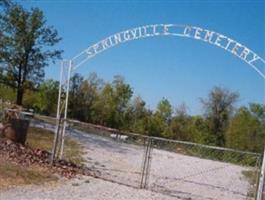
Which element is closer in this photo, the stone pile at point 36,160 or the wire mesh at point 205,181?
the stone pile at point 36,160

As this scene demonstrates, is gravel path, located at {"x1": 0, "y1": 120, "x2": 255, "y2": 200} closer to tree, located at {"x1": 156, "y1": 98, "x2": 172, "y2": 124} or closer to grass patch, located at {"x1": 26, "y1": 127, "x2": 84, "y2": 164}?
grass patch, located at {"x1": 26, "y1": 127, "x2": 84, "y2": 164}

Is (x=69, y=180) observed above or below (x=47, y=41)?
below

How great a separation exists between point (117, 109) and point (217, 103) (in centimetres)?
1100

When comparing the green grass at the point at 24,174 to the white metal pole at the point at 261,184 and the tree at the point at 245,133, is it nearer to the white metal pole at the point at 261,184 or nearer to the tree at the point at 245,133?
the white metal pole at the point at 261,184

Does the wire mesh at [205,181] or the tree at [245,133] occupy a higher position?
the tree at [245,133]

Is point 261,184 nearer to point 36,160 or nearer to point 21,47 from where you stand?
point 36,160

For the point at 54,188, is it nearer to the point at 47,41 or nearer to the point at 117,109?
the point at 47,41

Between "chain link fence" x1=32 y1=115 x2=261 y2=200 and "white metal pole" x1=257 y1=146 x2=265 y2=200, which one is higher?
"white metal pole" x1=257 y1=146 x2=265 y2=200

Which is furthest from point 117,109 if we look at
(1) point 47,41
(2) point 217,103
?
(1) point 47,41

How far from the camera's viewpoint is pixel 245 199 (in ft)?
46.8

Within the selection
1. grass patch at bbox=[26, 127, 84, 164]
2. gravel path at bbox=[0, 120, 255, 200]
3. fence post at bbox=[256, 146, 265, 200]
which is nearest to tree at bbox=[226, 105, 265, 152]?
gravel path at bbox=[0, 120, 255, 200]

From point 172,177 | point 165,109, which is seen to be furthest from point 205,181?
point 165,109

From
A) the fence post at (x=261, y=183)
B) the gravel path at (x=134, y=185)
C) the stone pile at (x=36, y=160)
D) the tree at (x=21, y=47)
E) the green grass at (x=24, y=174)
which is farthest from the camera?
the tree at (x=21, y=47)

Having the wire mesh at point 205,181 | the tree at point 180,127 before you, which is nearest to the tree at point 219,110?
the tree at point 180,127
